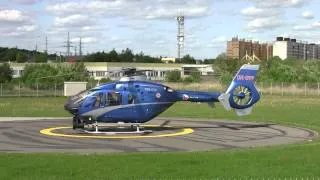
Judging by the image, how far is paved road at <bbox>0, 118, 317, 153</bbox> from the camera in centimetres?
1955

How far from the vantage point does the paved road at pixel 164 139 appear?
64.1 ft

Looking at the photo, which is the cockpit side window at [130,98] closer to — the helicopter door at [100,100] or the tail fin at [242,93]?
the helicopter door at [100,100]

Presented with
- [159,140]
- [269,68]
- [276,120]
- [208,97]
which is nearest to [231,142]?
[159,140]

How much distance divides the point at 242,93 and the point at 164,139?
614 cm

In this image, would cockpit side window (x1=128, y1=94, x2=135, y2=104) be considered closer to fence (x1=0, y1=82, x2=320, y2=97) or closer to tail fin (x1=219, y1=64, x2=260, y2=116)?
tail fin (x1=219, y1=64, x2=260, y2=116)

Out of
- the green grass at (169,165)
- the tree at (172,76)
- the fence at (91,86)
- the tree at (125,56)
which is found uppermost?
the tree at (125,56)

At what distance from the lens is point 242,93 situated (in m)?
26.8

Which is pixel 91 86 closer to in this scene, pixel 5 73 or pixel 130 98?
pixel 5 73

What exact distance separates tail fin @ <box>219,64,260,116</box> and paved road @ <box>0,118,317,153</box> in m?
1.20

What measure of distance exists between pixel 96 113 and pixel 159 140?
3967 mm

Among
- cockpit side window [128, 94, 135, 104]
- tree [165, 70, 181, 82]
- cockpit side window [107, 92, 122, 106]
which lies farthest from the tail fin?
tree [165, 70, 181, 82]

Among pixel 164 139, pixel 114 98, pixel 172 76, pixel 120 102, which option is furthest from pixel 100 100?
pixel 172 76

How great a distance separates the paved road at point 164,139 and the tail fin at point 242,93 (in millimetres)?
1203

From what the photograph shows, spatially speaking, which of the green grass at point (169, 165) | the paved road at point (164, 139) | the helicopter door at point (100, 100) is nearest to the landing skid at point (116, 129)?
the paved road at point (164, 139)
